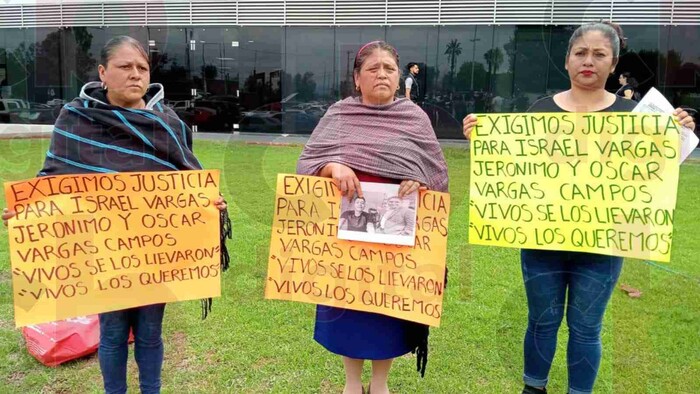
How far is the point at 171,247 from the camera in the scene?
2.40 m

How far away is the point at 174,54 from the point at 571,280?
16.3 metres

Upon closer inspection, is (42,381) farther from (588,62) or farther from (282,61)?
(282,61)

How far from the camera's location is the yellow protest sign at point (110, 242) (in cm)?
219

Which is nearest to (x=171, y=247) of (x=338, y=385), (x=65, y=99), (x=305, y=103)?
(x=338, y=385)

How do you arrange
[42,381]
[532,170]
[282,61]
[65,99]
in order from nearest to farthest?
[532,170] < [42,381] < [282,61] < [65,99]

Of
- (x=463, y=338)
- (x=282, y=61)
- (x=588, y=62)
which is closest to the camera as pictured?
(x=588, y=62)

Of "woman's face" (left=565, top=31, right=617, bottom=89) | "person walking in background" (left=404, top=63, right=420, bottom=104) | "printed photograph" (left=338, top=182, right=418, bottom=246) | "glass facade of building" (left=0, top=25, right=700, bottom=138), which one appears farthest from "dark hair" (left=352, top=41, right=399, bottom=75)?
"glass facade of building" (left=0, top=25, right=700, bottom=138)

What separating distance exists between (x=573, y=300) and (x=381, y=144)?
3.80 ft

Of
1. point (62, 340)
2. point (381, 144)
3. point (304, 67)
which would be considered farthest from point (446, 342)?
point (304, 67)

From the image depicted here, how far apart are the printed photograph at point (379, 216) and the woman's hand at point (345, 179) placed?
3 cm

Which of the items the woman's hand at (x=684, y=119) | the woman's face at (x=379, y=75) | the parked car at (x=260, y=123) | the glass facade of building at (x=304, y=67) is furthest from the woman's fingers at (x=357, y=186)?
the parked car at (x=260, y=123)

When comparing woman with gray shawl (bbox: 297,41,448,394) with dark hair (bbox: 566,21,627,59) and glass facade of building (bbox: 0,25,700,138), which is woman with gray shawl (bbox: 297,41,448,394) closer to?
dark hair (bbox: 566,21,627,59)

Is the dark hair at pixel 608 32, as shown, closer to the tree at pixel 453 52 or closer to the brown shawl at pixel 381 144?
the brown shawl at pixel 381 144

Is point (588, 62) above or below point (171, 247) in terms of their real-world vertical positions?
above
